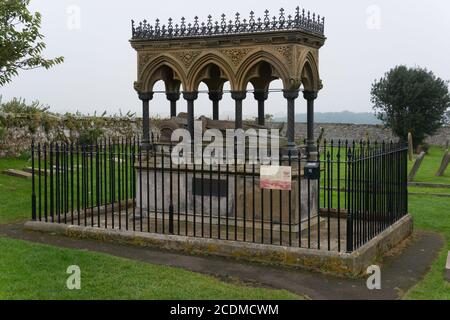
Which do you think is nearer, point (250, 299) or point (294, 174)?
point (250, 299)

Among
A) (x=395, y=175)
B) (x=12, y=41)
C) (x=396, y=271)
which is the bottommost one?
(x=396, y=271)

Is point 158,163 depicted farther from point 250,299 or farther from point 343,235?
point 250,299

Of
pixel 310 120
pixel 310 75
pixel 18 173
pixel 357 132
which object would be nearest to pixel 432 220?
pixel 310 120

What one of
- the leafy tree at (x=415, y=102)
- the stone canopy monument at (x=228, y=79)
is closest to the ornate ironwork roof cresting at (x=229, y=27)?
the stone canopy monument at (x=228, y=79)

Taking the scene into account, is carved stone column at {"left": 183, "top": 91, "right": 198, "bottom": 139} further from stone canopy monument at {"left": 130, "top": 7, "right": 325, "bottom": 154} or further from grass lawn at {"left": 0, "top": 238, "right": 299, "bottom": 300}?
grass lawn at {"left": 0, "top": 238, "right": 299, "bottom": 300}

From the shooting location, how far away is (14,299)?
6.65 metres

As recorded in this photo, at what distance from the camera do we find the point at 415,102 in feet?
122

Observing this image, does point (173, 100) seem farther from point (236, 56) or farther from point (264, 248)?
point (264, 248)

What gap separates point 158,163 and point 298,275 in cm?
436

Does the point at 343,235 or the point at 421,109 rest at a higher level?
the point at 421,109

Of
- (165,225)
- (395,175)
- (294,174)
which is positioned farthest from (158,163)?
(395,175)

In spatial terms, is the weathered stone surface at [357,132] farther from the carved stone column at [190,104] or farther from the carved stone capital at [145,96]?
the carved stone column at [190,104]

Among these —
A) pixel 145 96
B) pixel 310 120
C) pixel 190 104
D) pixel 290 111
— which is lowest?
pixel 310 120

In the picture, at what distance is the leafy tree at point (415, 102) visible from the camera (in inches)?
1431
